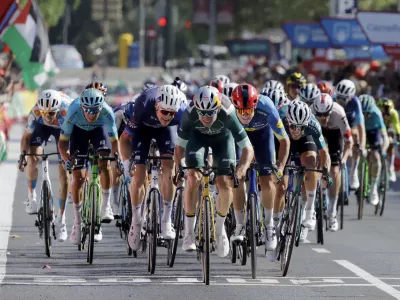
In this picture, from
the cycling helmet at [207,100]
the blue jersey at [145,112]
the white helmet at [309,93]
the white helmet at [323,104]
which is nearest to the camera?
the cycling helmet at [207,100]

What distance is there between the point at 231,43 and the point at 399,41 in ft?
75.5

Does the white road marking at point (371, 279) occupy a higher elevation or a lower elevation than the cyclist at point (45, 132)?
lower

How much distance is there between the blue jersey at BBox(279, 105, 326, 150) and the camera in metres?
15.5

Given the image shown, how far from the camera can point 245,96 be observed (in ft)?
44.9

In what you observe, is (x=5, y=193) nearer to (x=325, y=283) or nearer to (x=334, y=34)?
(x=325, y=283)

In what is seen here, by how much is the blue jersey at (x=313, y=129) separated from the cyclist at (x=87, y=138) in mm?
1859

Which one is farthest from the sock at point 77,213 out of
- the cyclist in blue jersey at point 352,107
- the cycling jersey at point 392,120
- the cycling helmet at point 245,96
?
the cycling jersey at point 392,120

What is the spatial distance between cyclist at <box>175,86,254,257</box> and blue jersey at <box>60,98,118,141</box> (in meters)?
1.50

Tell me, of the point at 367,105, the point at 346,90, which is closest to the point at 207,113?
the point at 346,90

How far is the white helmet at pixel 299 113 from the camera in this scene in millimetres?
14742

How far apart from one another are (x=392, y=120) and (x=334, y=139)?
422 cm

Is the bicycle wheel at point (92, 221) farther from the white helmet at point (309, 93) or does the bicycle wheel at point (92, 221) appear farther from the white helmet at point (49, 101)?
the white helmet at point (309, 93)

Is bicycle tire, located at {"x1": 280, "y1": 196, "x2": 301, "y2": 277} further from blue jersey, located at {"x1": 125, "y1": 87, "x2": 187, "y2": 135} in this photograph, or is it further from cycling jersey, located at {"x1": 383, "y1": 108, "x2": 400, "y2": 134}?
cycling jersey, located at {"x1": 383, "y1": 108, "x2": 400, "y2": 134}

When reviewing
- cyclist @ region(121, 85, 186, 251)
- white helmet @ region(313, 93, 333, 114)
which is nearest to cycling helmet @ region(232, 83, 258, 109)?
cyclist @ region(121, 85, 186, 251)
